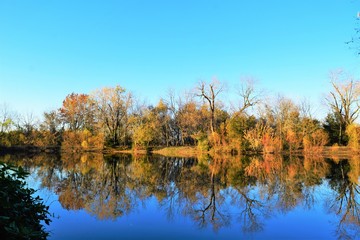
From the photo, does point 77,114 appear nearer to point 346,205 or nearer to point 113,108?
point 113,108

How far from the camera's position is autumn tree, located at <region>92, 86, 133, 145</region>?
39594 millimetres

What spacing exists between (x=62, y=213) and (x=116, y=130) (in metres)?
34.3

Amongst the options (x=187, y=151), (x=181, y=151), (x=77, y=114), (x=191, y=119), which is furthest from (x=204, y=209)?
(x=77, y=114)

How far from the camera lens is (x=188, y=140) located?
47.6 m

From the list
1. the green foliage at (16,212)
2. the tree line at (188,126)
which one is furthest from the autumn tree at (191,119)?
the green foliage at (16,212)

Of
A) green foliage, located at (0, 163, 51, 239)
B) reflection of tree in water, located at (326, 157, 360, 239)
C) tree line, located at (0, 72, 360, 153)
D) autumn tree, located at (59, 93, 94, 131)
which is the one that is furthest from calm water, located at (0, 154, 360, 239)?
autumn tree, located at (59, 93, 94, 131)

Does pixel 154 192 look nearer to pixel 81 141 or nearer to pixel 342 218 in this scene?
pixel 342 218

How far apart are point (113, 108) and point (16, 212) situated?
37071 millimetres

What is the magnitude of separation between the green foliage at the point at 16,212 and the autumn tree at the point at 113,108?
35.8 metres

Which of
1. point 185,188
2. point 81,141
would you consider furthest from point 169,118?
point 185,188

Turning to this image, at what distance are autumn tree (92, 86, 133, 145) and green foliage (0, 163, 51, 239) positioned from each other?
3578cm

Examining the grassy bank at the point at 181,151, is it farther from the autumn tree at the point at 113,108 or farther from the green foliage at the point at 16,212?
the green foliage at the point at 16,212

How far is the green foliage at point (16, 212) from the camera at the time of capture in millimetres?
3245

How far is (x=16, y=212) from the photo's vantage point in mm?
3793
